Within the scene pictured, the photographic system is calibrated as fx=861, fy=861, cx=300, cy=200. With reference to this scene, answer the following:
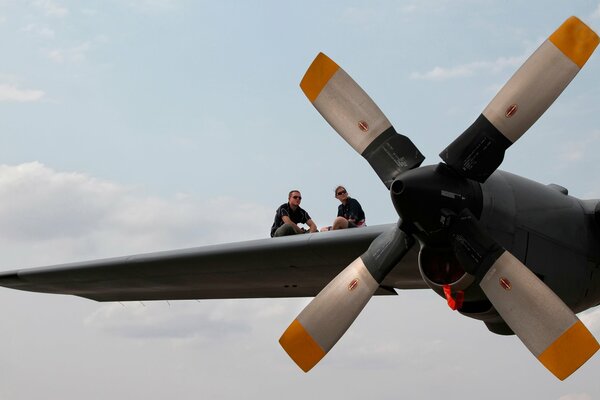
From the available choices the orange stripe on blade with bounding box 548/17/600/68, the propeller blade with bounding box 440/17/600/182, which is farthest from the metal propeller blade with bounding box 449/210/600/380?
the orange stripe on blade with bounding box 548/17/600/68

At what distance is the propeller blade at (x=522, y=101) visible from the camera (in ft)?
32.4

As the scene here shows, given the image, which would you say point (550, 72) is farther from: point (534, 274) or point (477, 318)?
point (477, 318)

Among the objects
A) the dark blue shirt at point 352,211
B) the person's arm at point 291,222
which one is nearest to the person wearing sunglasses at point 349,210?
the dark blue shirt at point 352,211

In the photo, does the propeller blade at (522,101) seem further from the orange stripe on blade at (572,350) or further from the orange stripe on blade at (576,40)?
the orange stripe on blade at (572,350)

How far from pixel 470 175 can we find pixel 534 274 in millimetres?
1432

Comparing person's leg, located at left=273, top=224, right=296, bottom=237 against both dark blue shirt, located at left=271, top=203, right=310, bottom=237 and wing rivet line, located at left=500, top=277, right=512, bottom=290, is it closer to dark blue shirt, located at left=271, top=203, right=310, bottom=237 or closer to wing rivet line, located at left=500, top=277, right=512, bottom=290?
dark blue shirt, located at left=271, top=203, right=310, bottom=237

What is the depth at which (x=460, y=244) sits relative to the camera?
10070 millimetres

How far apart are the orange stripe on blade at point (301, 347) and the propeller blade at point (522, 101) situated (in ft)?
9.43

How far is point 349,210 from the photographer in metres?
14.3

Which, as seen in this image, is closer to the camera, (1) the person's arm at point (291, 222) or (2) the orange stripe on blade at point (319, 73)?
(2) the orange stripe on blade at point (319, 73)

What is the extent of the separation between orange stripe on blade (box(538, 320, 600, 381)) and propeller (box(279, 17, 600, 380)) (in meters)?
0.01

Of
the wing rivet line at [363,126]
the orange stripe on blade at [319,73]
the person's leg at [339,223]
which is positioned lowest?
the wing rivet line at [363,126]

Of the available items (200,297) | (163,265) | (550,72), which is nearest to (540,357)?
(550,72)

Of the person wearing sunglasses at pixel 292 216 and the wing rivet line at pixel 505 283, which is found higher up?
the person wearing sunglasses at pixel 292 216
